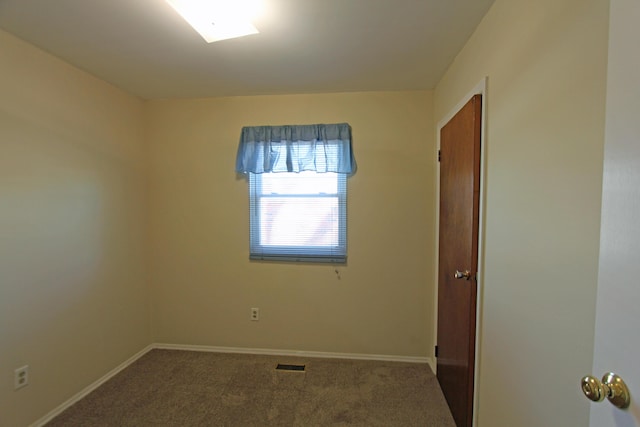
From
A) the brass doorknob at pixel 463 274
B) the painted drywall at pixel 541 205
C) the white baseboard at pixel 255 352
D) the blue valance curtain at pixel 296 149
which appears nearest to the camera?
the painted drywall at pixel 541 205

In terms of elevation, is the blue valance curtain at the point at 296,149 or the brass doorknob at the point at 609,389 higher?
the blue valance curtain at the point at 296,149

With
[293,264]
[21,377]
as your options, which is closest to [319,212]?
[293,264]

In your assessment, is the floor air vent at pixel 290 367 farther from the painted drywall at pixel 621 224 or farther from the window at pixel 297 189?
the painted drywall at pixel 621 224

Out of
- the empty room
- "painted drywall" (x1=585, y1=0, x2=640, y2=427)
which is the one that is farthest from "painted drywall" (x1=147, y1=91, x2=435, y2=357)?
"painted drywall" (x1=585, y1=0, x2=640, y2=427)

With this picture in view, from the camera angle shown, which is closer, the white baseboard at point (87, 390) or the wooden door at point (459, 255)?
the wooden door at point (459, 255)

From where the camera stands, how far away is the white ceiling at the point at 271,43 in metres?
1.39

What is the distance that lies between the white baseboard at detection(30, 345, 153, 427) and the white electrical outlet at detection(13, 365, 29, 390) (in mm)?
286

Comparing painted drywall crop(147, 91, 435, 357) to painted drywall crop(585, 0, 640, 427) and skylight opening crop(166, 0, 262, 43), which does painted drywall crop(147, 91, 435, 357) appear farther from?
painted drywall crop(585, 0, 640, 427)

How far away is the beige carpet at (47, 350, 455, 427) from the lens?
1.80m

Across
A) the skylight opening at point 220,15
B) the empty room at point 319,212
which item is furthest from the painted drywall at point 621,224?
the skylight opening at point 220,15

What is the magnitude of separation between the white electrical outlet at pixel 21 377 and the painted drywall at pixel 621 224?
8.82 feet

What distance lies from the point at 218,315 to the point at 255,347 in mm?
471

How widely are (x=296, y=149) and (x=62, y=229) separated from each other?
1807mm

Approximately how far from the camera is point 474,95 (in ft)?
4.88
